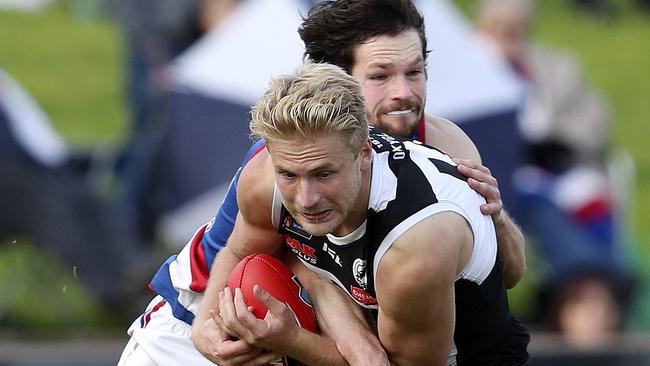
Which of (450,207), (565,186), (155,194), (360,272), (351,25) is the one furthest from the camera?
(565,186)

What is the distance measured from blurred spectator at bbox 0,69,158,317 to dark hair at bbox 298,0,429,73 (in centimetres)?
475

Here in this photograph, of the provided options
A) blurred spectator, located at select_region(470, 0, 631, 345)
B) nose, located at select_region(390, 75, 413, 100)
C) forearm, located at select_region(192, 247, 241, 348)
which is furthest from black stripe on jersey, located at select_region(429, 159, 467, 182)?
blurred spectator, located at select_region(470, 0, 631, 345)

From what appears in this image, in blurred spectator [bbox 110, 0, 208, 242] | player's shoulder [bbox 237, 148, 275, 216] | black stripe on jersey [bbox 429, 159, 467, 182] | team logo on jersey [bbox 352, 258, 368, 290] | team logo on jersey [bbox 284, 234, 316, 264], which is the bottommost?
team logo on jersey [bbox 352, 258, 368, 290]

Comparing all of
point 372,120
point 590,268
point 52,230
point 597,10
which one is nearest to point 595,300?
point 590,268

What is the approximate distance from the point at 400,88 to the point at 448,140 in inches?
13.5

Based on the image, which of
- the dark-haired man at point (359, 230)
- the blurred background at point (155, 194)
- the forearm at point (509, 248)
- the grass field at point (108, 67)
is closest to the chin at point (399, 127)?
the dark-haired man at point (359, 230)

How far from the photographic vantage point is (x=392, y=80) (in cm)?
501

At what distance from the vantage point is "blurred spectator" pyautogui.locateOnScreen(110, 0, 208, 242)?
410 inches

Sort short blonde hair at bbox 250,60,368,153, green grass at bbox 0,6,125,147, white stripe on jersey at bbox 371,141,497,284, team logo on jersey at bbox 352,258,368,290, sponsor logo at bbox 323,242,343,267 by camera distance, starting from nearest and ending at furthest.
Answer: short blonde hair at bbox 250,60,368,153
white stripe on jersey at bbox 371,141,497,284
team logo on jersey at bbox 352,258,368,290
sponsor logo at bbox 323,242,343,267
green grass at bbox 0,6,125,147

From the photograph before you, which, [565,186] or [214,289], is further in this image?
[565,186]

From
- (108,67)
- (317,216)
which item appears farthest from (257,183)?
(108,67)

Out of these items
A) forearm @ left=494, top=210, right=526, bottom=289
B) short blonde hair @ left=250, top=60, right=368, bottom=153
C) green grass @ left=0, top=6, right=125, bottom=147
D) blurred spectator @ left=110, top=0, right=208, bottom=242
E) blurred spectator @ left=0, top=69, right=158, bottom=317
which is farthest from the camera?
green grass @ left=0, top=6, right=125, bottom=147

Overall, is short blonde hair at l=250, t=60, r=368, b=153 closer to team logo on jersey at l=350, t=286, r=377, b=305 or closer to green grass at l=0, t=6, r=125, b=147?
team logo on jersey at l=350, t=286, r=377, b=305

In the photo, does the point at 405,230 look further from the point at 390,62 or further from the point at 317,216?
the point at 390,62
